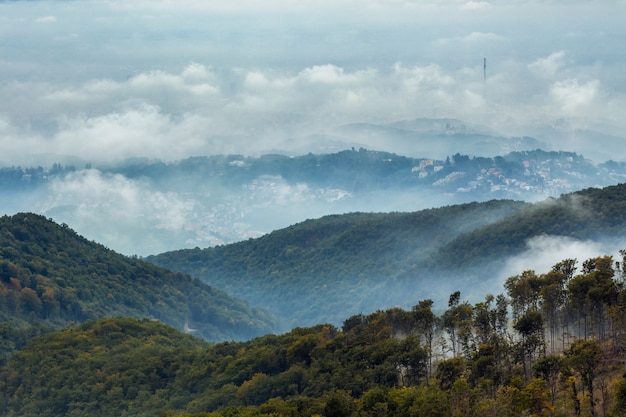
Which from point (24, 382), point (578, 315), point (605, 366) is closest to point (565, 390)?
point (605, 366)

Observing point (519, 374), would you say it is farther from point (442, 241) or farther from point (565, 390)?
point (442, 241)

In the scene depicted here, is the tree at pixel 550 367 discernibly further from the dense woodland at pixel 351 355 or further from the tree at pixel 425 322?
the tree at pixel 425 322

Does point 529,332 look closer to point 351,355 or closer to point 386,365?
point 386,365

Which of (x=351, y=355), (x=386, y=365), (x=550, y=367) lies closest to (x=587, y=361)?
(x=550, y=367)

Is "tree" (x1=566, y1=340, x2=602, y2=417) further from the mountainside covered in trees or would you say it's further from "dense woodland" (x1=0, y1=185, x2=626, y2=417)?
the mountainside covered in trees

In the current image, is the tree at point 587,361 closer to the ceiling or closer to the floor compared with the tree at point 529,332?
closer to the floor

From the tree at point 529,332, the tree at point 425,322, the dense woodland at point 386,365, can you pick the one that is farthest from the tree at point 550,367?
the tree at point 425,322
